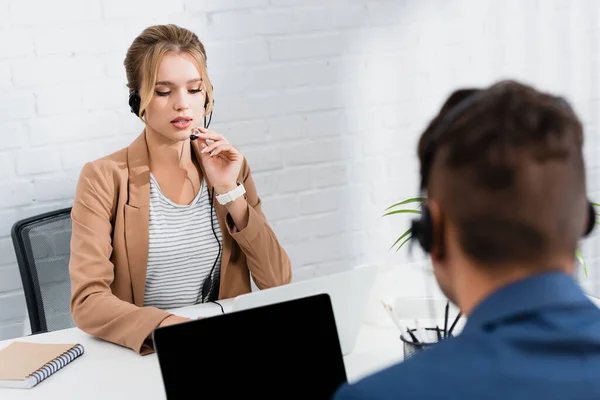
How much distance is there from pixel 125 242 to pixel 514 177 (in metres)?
1.39

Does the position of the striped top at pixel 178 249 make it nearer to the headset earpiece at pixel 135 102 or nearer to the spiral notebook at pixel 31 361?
the headset earpiece at pixel 135 102

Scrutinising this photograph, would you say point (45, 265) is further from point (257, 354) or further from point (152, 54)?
point (257, 354)

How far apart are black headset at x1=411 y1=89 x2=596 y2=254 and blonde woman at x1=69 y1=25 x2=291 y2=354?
3.86 feet

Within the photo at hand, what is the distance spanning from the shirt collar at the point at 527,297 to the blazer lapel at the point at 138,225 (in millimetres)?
1335

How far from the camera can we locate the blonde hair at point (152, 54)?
1929mm

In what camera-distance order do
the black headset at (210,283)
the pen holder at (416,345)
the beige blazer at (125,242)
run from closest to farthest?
1. the pen holder at (416,345)
2. the beige blazer at (125,242)
3. the black headset at (210,283)

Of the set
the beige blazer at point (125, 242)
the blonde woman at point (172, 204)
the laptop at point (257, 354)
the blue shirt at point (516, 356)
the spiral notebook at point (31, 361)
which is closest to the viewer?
the blue shirt at point (516, 356)

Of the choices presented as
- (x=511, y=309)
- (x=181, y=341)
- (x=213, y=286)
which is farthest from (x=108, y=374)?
(x=511, y=309)

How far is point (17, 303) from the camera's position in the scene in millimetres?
2436

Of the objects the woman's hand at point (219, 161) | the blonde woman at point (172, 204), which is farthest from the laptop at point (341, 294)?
the woman's hand at point (219, 161)

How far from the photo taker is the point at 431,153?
0.77 metres

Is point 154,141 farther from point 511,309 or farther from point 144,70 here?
point 511,309

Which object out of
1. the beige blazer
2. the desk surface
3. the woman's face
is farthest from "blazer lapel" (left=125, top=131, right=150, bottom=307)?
the desk surface

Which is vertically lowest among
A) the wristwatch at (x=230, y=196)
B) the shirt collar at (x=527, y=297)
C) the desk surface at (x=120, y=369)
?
the desk surface at (x=120, y=369)
